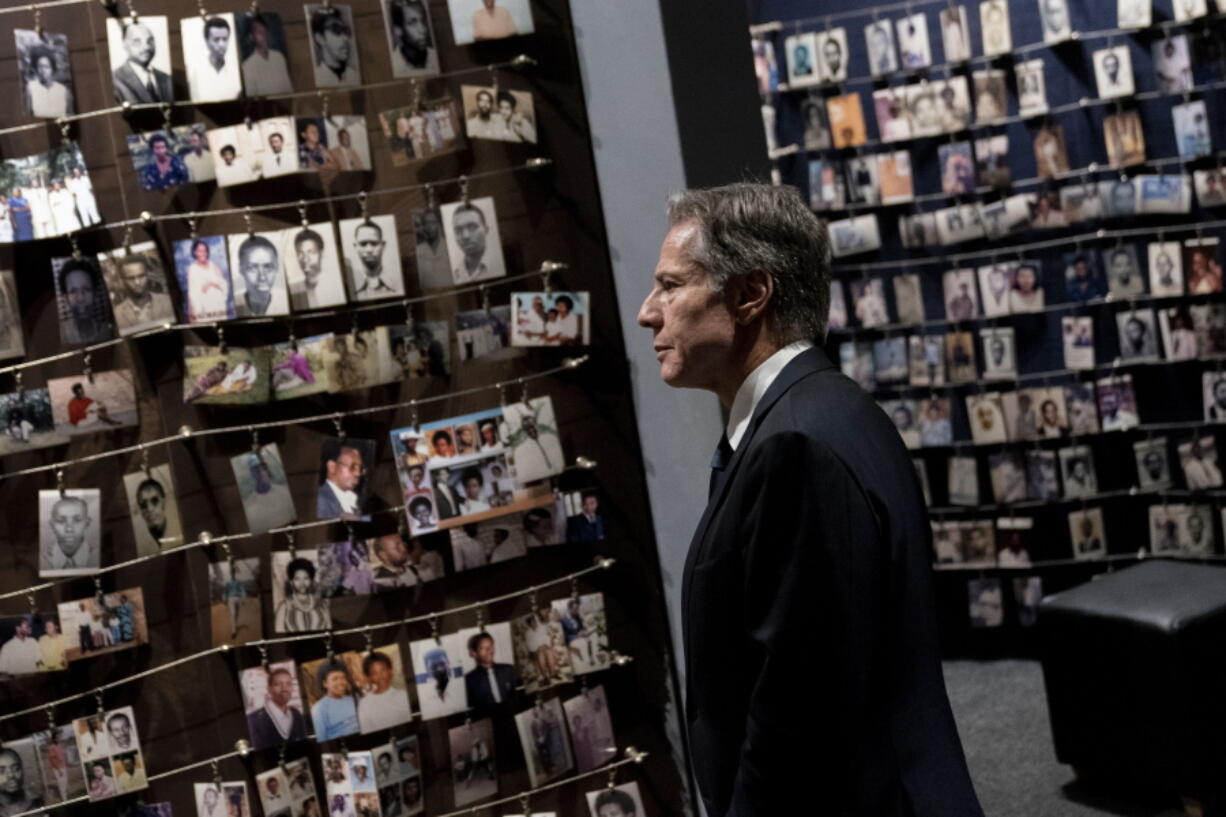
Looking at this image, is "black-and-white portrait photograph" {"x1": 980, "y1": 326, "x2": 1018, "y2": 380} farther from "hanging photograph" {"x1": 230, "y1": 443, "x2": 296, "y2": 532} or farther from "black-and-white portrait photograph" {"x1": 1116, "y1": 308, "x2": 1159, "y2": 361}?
"hanging photograph" {"x1": 230, "y1": 443, "x2": 296, "y2": 532}

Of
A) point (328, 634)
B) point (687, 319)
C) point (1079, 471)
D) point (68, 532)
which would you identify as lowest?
point (1079, 471)

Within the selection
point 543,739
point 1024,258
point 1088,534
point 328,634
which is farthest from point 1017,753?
point 328,634

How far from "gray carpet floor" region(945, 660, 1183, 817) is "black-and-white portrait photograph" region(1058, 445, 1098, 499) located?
27.0 inches

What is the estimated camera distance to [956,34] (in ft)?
16.4

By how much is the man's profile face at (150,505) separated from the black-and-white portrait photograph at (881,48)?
352 centimetres

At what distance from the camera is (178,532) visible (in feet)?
8.25

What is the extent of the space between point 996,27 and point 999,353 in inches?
45.8

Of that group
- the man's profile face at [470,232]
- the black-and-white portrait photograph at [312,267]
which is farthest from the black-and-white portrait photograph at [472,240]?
the black-and-white portrait photograph at [312,267]

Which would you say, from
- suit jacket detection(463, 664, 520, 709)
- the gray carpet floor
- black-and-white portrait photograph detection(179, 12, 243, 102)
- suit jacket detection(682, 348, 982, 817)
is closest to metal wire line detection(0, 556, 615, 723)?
suit jacket detection(463, 664, 520, 709)

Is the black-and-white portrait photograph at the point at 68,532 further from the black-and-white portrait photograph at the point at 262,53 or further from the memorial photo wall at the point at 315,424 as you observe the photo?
the black-and-white portrait photograph at the point at 262,53

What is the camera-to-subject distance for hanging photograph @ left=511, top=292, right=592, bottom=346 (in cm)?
270

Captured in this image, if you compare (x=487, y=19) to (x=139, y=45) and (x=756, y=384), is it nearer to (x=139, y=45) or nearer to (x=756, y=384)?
(x=139, y=45)

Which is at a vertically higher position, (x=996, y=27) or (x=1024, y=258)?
(x=996, y=27)

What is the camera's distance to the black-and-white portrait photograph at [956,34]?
500 cm
